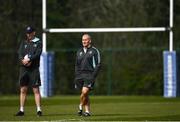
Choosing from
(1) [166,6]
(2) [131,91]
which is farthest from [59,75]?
(1) [166,6]

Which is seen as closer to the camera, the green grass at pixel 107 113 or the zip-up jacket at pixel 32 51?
the green grass at pixel 107 113

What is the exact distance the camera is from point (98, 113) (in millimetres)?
20625

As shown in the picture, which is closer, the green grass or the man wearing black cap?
the green grass

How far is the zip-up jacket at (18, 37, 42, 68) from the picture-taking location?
1958 cm

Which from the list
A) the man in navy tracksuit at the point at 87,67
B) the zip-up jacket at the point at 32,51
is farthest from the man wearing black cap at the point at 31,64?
the man in navy tracksuit at the point at 87,67

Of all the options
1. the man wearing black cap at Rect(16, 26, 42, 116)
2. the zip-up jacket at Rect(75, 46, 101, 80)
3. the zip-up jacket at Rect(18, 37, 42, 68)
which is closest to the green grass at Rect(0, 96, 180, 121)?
the man wearing black cap at Rect(16, 26, 42, 116)

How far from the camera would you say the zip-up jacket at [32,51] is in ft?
64.2

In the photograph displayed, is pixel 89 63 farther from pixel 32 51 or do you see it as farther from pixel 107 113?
pixel 107 113

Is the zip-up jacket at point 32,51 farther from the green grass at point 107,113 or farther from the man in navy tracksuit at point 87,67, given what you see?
the green grass at point 107,113

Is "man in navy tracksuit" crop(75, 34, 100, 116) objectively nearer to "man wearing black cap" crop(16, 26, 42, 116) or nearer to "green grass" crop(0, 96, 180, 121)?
"green grass" crop(0, 96, 180, 121)

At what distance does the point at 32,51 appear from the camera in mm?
19656

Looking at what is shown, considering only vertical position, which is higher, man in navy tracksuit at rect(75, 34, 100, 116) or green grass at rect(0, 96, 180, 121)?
man in navy tracksuit at rect(75, 34, 100, 116)

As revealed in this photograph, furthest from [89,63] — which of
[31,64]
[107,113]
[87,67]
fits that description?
[107,113]

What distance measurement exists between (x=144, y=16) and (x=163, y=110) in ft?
64.8
